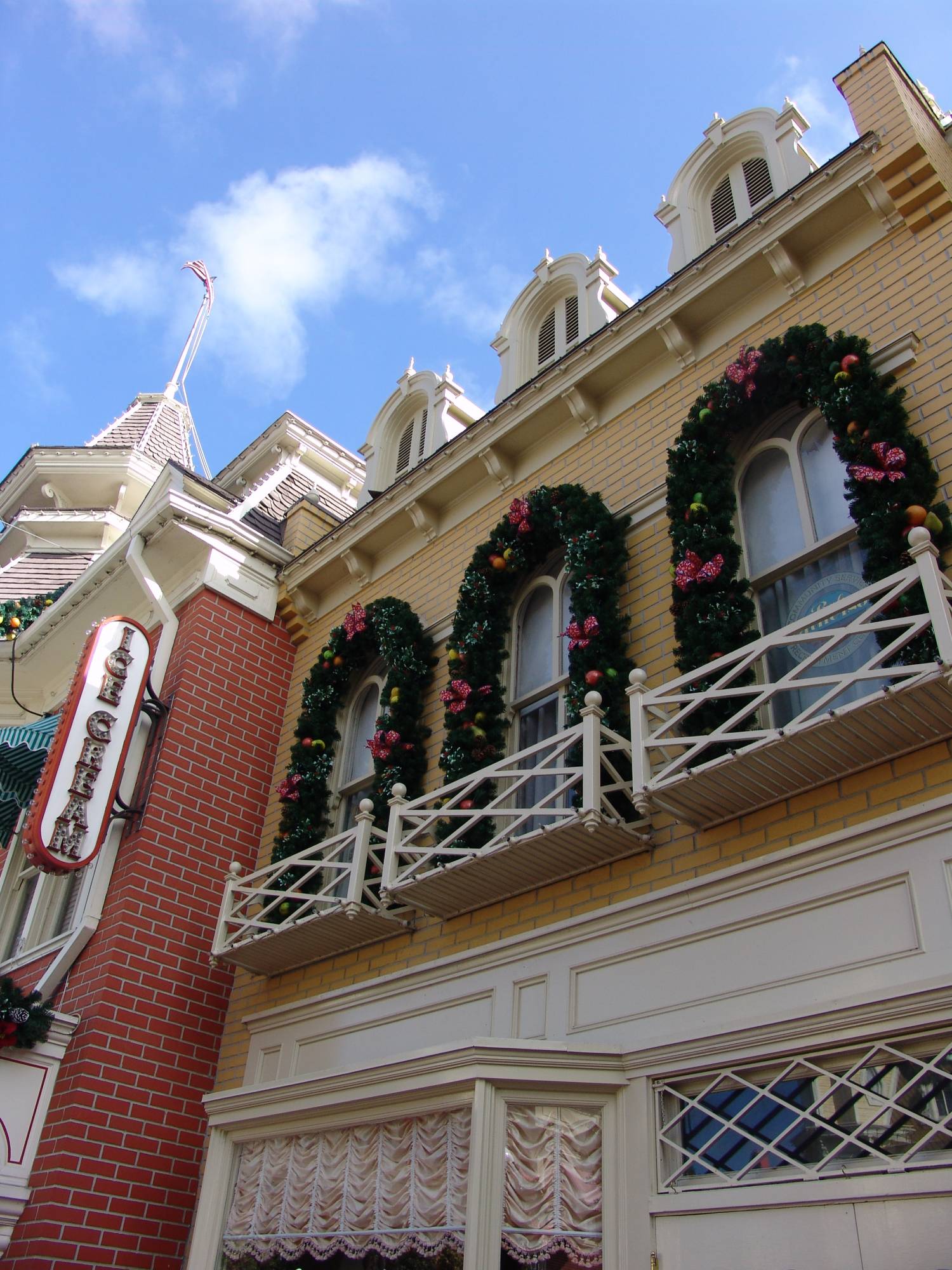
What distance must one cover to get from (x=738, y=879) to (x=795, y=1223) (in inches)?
80.3

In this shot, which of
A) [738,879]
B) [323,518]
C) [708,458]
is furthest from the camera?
[323,518]

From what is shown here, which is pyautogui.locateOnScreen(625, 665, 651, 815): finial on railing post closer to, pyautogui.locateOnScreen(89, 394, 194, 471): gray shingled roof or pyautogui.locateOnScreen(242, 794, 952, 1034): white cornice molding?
pyautogui.locateOnScreen(242, 794, 952, 1034): white cornice molding

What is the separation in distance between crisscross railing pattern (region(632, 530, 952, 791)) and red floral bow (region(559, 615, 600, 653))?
2.86 feet

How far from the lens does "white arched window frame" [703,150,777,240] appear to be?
37.3ft

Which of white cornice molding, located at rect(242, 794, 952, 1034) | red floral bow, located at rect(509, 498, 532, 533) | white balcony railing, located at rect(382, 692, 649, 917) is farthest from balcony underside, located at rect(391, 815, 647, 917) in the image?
red floral bow, located at rect(509, 498, 532, 533)

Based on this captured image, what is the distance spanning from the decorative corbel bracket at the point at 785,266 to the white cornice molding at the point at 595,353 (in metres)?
0.07

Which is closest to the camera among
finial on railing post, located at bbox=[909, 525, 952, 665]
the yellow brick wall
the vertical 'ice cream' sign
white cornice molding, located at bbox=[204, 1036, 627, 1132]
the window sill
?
finial on railing post, located at bbox=[909, 525, 952, 665]

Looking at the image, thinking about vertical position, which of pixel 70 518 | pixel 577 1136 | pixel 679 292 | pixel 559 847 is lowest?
pixel 577 1136

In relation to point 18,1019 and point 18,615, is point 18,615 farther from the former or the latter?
point 18,1019

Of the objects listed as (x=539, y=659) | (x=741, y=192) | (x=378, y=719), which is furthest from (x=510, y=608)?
(x=741, y=192)

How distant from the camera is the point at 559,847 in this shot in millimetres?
7840

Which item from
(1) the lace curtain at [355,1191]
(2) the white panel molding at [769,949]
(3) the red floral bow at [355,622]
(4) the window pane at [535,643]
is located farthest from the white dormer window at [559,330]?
(1) the lace curtain at [355,1191]

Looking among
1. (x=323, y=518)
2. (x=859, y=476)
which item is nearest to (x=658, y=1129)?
(x=859, y=476)

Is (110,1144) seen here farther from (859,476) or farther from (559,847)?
(859,476)
